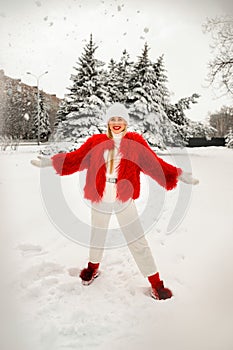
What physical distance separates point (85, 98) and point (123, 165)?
164mm

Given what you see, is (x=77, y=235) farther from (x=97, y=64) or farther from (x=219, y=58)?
(x=219, y=58)

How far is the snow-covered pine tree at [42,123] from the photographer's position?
714 millimetres

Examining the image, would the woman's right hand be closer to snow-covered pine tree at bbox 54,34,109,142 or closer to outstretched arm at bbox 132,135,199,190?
snow-covered pine tree at bbox 54,34,109,142

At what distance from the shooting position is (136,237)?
770 millimetres

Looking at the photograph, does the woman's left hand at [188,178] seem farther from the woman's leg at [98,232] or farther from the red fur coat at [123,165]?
the woman's leg at [98,232]

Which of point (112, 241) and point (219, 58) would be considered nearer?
point (219, 58)

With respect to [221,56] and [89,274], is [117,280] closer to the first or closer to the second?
[89,274]

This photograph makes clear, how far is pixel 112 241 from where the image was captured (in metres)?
0.91

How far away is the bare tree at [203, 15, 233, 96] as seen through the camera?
0.71 metres

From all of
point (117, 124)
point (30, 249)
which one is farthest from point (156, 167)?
point (30, 249)

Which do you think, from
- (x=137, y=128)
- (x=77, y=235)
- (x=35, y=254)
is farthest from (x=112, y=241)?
(x=137, y=128)

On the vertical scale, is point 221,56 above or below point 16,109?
above

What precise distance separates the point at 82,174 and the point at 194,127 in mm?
287

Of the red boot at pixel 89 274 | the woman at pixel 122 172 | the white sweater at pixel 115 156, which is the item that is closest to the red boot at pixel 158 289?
the woman at pixel 122 172
